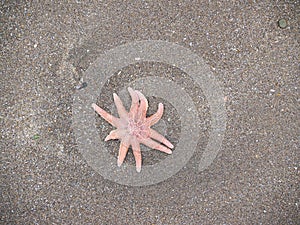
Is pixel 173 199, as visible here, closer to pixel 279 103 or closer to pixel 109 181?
pixel 109 181

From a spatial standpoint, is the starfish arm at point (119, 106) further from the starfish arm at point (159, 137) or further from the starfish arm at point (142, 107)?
the starfish arm at point (159, 137)

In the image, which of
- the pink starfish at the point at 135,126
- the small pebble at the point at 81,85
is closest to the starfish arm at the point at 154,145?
the pink starfish at the point at 135,126

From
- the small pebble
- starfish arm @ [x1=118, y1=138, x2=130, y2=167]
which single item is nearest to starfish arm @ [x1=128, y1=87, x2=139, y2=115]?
starfish arm @ [x1=118, y1=138, x2=130, y2=167]

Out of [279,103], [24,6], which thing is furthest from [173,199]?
[24,6]

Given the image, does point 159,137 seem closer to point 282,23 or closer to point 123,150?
point 123,150

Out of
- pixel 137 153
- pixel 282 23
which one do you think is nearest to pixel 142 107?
pixel 137 153

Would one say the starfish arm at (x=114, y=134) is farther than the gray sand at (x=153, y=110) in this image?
No
